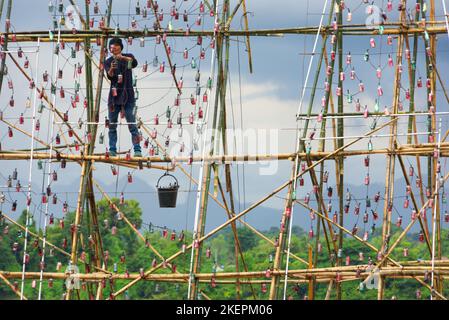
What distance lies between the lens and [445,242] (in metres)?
61.5

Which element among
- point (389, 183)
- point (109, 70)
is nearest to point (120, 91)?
point (109, 70)

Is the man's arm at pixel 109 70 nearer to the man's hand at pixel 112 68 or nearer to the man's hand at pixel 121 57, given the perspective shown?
the man's hand at pixel 112 68

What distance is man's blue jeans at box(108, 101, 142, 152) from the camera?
28.8 meters

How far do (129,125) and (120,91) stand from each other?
66cm

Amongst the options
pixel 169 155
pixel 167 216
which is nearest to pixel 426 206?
pixel 169 155

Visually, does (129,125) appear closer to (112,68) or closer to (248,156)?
(112,68)

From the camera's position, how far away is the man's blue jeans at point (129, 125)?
28750 mm

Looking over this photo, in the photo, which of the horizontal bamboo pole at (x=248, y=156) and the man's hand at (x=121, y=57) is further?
the man's hand at (x=121, y=57)

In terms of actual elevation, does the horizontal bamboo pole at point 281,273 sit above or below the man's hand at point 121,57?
below

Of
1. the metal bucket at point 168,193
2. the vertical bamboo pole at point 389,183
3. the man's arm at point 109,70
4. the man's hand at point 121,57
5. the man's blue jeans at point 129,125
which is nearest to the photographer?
the vertical bamboo pole at point 389,183

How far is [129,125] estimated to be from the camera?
28672 mm

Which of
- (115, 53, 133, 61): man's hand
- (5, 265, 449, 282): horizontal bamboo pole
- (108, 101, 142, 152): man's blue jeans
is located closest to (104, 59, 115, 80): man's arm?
(115, 53, 133, 61): man's hand

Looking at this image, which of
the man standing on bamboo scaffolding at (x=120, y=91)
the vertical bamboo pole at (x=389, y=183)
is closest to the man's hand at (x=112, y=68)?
the man standing on bamboo scaffolding at (x=120, y=91)

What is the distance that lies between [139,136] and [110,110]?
0.72 meters
